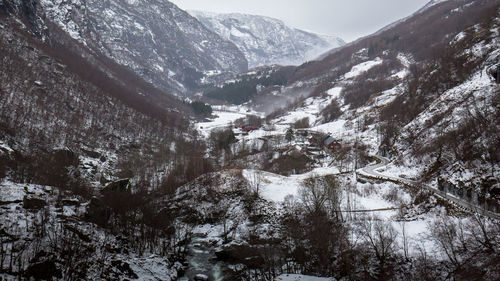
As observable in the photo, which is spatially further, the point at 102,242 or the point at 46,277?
the point at 102,242

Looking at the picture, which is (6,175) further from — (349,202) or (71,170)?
(349,202)

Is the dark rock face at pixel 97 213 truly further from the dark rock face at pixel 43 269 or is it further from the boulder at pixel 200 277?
the boulder at pixel 200 277

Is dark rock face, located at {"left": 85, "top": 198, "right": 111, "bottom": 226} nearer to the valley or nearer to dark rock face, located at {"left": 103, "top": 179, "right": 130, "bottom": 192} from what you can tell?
the valley

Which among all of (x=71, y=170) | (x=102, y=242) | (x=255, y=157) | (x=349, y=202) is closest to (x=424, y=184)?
(x=349, y=202)

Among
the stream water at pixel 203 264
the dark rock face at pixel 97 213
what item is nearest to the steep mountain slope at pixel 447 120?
the stream water at pixel 203 264

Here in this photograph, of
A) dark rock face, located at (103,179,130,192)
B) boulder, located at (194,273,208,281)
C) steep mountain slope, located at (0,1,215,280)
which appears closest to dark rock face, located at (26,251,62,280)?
steep mountain slope, located at (0,1,215,280)

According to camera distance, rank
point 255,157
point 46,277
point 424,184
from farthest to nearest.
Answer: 1. point 255,157
2. point 424,184
3. point 46,277

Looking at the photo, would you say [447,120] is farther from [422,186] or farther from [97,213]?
[97,213]

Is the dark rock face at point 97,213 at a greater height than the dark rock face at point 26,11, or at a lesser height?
lesser

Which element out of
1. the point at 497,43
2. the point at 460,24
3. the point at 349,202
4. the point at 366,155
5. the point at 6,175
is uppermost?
the point at 460,24
